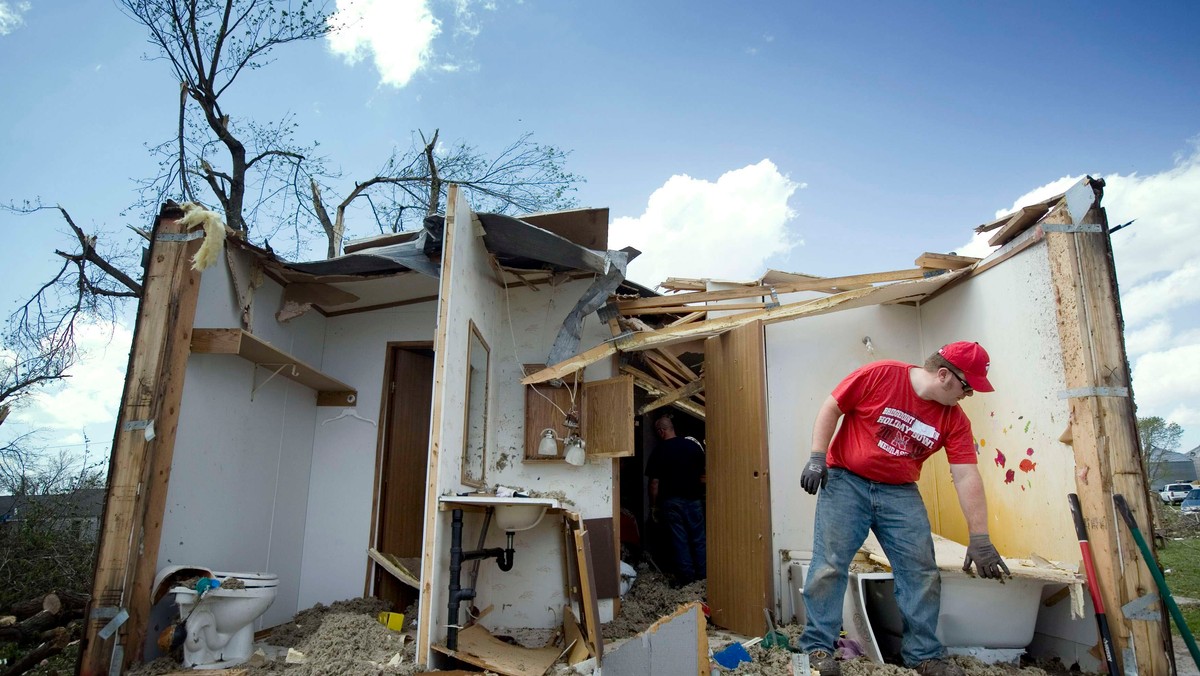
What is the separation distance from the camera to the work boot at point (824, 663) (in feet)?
10.3

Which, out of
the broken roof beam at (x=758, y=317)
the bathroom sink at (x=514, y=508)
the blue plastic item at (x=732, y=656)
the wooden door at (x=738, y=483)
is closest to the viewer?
the blue plastic item at (x=732, y=656)

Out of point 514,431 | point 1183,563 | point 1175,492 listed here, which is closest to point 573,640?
point 514,431

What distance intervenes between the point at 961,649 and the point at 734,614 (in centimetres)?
154

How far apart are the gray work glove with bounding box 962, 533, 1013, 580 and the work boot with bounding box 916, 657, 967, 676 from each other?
0.46 metres

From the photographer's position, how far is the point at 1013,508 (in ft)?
14.4

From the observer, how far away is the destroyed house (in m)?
3.67

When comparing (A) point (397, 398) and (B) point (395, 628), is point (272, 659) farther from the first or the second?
(A) point (397, 398)

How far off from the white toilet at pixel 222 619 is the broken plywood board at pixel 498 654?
1.17 m

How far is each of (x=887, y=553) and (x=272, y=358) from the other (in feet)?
13.2

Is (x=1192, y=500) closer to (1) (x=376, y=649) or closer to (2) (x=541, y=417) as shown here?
(2) (x=541, y=417)

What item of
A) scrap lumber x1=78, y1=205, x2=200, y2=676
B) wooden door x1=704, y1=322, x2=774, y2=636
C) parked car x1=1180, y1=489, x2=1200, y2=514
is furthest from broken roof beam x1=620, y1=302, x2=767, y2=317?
parked car x1=1180, y1=489, x2=1200, y2=514

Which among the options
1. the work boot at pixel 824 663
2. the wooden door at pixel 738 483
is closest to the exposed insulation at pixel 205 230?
the wooden door at pixel 738 483

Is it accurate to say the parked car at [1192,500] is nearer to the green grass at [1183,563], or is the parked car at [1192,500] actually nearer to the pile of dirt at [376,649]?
the green grass at [1183,563]

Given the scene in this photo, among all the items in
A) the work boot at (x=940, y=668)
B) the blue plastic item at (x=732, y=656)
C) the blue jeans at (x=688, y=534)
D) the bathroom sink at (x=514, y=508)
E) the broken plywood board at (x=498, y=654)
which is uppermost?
the bathroom sink at (x=514, y=508)
